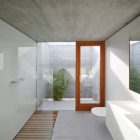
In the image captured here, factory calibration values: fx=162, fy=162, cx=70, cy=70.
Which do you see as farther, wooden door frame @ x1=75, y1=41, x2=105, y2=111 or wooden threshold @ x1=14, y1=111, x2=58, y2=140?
wooden door frame @ x1=75, y1=41, x2=105, y2=111

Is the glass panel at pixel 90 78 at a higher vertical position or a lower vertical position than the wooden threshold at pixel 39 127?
higher

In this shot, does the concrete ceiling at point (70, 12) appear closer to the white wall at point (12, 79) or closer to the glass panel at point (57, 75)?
the white wall at point (12, 79)

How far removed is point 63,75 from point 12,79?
2.27 metres

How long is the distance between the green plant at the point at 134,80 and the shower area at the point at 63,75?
88.8 inches

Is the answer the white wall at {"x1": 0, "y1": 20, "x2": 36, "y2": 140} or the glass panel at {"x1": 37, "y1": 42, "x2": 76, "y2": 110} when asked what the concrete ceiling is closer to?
the white wall at {"x1": 0, "y1": 20, "x2": 36, "y2": 140}

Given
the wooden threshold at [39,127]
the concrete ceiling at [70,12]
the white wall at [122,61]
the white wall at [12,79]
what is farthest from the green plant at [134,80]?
the white wall at [12,79]

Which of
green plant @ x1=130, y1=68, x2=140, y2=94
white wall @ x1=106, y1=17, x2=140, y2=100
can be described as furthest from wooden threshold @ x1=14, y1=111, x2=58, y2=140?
green plant @ x1=130, y1=68, x2=140, y2=94

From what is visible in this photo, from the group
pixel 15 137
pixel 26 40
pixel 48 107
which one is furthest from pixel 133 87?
pixel 48 107

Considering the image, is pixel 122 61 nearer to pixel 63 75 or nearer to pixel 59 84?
pixel 63 75

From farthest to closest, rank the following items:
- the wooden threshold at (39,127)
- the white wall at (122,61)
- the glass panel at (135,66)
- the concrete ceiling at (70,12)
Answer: the wooden threshold at (39,127)
the white wall at (122,61)
the glass panel at (135,66)
the concrete ceiling at (70,12)

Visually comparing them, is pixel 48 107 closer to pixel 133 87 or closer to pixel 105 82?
pixel 105 82

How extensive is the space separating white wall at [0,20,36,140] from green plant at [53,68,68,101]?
1.24m

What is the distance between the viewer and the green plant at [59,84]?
505 cm

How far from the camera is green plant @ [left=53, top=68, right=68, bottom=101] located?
16.6ft
